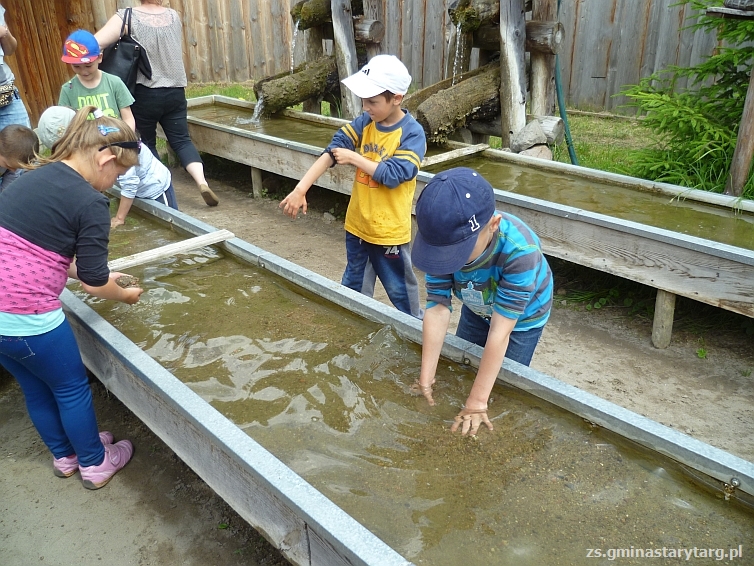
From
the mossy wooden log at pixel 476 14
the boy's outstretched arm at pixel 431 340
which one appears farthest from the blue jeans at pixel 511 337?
the mossy wooden log at pixel 476 14

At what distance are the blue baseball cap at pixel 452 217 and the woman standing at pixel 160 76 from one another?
4.07 m

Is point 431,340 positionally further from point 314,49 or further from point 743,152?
point 314,49

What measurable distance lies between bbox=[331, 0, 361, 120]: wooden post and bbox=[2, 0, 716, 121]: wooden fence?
0.95 ft

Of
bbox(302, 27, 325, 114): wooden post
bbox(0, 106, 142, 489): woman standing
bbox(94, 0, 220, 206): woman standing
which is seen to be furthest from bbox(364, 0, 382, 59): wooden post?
bbox(0, 106, 142, 489): woman standing

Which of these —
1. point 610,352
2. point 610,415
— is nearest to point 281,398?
point 610,415

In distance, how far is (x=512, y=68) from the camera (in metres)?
5.82

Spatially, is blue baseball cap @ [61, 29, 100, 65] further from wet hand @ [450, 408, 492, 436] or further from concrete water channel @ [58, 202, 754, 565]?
wet hand @ [450, 408, 492, 436]

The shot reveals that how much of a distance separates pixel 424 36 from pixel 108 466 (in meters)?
8.82

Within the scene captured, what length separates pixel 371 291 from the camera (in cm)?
371

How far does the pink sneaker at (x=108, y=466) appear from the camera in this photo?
2.74 m

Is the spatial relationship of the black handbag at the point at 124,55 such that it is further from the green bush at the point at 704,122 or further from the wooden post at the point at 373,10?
the green bush at the point at 704,122

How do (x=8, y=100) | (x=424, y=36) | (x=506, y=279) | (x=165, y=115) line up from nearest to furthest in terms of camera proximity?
(x=506, y=279)
(x=8, y=100)
(x=165, y=115)
(x=424, y=36)

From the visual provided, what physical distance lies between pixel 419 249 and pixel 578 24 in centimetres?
803

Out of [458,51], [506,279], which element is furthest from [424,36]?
[506,279]
